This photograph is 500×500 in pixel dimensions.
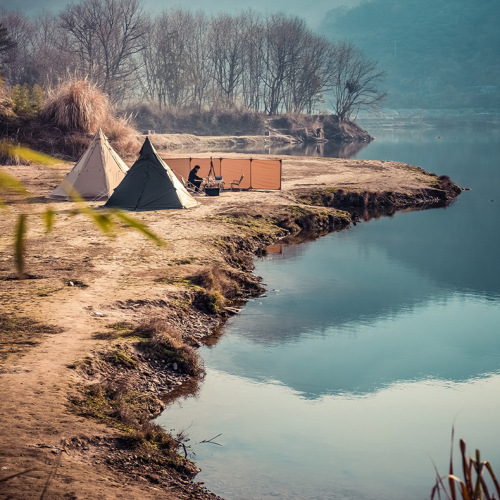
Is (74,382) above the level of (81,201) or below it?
below

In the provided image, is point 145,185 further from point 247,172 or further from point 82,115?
point 82,115

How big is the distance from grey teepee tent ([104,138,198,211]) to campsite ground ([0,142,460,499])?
34.0 inches

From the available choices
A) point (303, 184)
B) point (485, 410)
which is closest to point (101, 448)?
point (485, 410)

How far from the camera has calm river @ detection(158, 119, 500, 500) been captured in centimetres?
1068

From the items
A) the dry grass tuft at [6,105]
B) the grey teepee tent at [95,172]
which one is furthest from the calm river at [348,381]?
the dry grass tuft at [6,105]

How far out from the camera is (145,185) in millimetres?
27469

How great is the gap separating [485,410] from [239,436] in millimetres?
4454

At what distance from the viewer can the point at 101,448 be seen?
9.47 metres

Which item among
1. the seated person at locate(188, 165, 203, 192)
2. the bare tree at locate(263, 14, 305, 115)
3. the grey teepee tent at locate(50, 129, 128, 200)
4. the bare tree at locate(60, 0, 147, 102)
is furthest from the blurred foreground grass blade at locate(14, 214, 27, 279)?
the bare tree at locate(263, 14, 305, 115)

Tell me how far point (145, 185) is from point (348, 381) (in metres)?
15.1

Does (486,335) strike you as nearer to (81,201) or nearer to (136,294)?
(136,294)

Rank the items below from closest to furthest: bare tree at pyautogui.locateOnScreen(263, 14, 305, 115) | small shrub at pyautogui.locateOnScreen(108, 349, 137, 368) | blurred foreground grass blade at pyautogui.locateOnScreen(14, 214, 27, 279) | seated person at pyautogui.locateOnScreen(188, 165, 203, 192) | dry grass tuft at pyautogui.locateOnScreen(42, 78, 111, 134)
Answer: blurred foreground grass blade at pyautogui.locateOnScreen(14, 214, 27, 279), small shrub at pyautogui.locateOnScreen(108, 349, 137, 368), seated person at pyautogui.locateOnScreen(188, 165, 203, 192), dry grass tuft at pyautogui.locateOnScreen(42, 78, 111, 134), bare tree at pyautogui.locateOnScreen(263, 14, 305, 115)

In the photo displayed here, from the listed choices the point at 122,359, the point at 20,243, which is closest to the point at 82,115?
the point at 122,359

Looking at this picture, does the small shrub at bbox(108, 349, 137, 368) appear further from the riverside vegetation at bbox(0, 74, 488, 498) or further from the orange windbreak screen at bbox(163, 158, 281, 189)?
the orange windbreak screen at bbox(163, 158, 281, 189)
